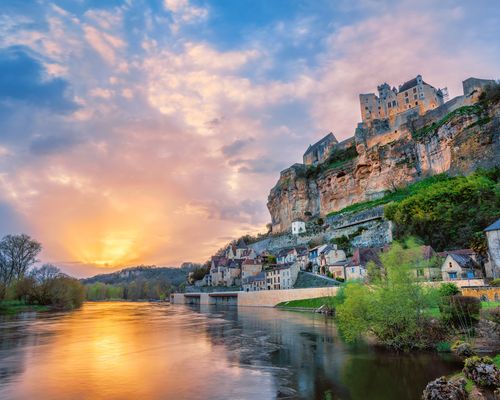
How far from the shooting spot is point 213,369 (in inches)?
626

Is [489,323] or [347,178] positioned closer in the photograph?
[489,323]

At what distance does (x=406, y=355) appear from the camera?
16.9 meters

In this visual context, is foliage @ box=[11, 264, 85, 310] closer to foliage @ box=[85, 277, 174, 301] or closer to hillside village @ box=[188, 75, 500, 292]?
hillside village @ box=[188, 75, 500, 292]

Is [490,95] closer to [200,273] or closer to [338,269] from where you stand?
[338,269]

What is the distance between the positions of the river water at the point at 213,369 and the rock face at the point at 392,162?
41780mm

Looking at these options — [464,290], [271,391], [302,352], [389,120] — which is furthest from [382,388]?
[389,120]

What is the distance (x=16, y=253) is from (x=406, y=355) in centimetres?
6547

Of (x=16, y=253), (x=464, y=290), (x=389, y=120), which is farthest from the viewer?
(x=389, y=120)

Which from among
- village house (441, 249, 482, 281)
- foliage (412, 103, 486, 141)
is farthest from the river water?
foliage (412, 103, 486, 141)

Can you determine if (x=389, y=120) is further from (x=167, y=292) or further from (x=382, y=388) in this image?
(x=167, y=292)

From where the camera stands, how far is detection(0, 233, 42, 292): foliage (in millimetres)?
60375

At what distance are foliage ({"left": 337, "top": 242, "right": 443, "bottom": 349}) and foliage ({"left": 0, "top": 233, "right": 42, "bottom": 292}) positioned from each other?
60925 mm

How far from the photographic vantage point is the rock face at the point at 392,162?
167 feet

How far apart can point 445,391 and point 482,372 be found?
2.13m
